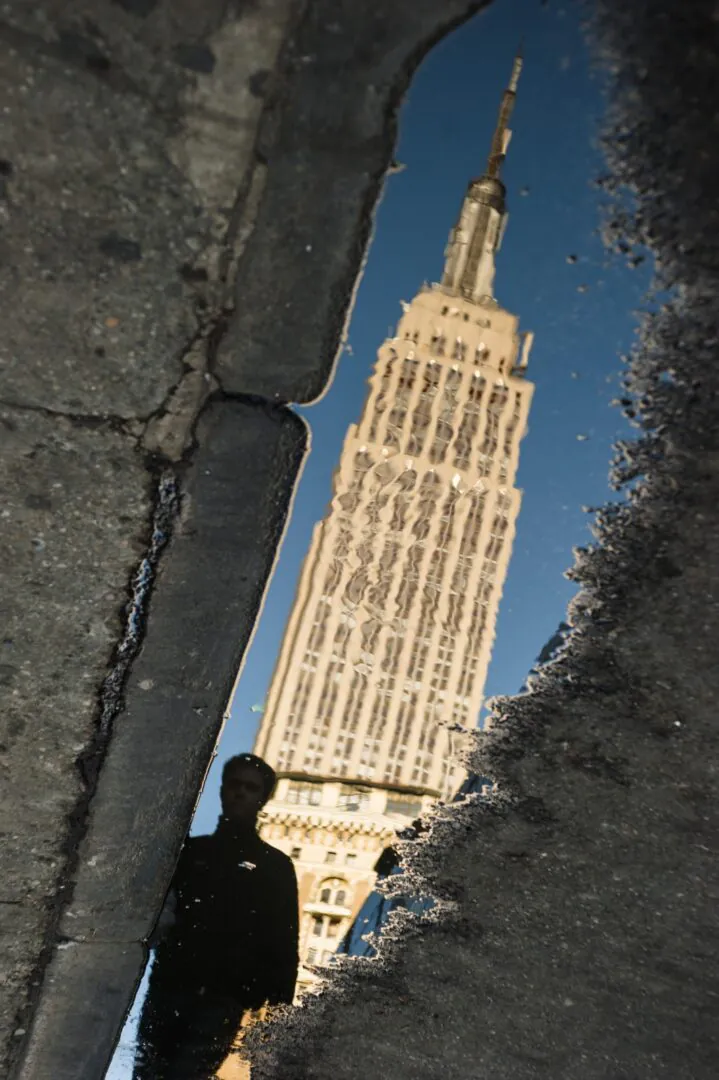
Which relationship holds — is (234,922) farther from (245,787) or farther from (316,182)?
→ (316,182)

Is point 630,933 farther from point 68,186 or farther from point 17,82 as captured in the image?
point 17,82

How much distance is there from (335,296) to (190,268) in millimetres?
290

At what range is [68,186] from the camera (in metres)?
1.30

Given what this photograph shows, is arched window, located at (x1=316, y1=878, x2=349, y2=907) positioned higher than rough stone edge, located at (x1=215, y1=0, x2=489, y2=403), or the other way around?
rough stone edge, located at (x1=215, y1=0, x2=489, y2=403)

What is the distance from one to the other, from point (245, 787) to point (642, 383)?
1279mm

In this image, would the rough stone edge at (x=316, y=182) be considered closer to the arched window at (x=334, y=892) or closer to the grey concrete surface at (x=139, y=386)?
the grey concrete surface at (x=139, y=386)

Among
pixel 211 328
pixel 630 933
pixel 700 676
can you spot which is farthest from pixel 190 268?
pixel 630 933

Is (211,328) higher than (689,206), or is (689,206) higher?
(689,206)

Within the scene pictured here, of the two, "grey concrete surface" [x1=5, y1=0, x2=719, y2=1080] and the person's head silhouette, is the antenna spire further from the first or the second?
the person's head silhouette

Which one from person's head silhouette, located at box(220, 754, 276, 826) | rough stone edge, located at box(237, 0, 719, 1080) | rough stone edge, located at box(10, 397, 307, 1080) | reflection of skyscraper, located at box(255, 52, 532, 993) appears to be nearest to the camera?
rough stone edge, located at box(237, 0, 719, 1080)

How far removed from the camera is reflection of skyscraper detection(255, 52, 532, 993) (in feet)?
4.72

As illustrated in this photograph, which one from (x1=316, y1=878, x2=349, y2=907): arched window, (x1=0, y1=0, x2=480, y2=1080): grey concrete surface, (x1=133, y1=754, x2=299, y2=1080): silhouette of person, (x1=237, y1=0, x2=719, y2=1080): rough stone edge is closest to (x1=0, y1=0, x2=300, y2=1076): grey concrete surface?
(x1=0, y1=0, x2=480, y2=1080): grey concrete surface

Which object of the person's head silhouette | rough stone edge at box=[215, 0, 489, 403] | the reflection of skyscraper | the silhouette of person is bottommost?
the silhouette of person

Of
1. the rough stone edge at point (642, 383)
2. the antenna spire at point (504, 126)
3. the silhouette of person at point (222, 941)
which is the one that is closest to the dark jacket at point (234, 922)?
the silhouette of person at point (222, 941)
